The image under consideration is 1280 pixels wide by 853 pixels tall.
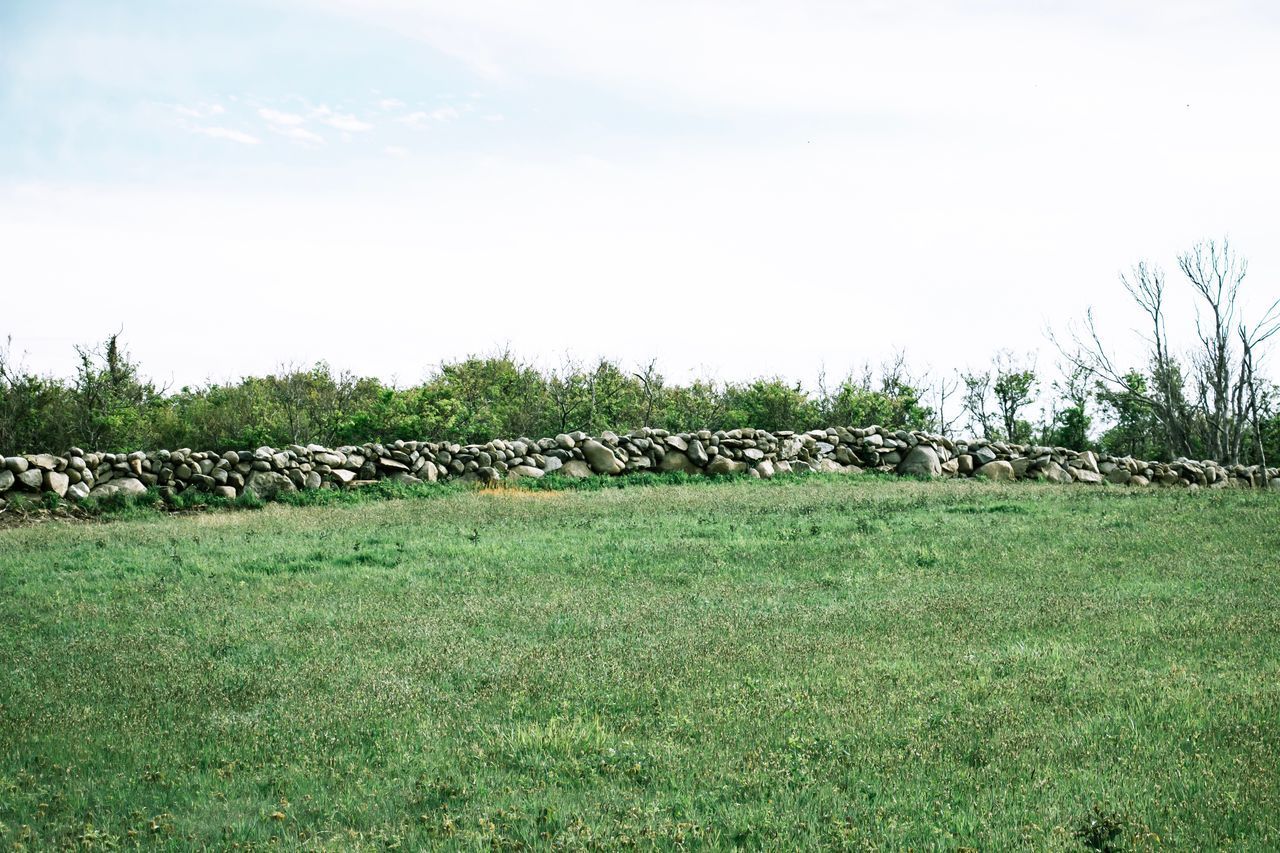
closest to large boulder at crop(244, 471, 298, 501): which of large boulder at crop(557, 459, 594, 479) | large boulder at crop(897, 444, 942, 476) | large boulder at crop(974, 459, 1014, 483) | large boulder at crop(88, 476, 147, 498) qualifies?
Answer: large boulder at crop(88, 476, 147, 498)

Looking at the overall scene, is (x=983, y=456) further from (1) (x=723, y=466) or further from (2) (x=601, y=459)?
(2) (x=601, y=459)

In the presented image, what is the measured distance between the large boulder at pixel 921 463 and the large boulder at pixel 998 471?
1.10 meters

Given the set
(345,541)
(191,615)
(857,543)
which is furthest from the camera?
(345,541)

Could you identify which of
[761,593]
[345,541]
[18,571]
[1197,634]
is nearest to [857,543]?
[761,593]

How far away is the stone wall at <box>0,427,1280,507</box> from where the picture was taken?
62.7 feet

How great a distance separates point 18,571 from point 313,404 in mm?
16818

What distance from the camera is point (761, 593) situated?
9906 mm

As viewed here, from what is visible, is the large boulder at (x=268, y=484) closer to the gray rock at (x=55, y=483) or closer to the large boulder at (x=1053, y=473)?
the gray rock at (x=55, y=483)

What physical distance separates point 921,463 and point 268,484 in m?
14.8

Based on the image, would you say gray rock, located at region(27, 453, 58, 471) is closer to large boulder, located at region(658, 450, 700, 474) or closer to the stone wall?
the stone wall

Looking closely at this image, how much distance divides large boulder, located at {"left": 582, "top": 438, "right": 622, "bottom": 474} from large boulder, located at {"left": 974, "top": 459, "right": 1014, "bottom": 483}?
357 inches

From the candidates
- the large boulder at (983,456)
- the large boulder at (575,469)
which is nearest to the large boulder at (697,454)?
the large boulder at (575,469)

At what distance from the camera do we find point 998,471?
2477cm

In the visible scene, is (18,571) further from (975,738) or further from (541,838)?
(975,738)
